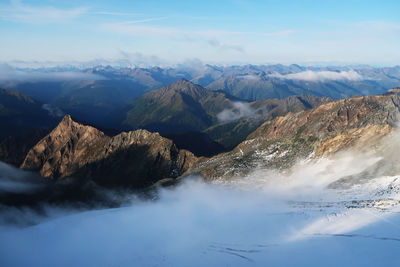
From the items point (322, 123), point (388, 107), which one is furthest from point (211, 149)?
point (388, 107)

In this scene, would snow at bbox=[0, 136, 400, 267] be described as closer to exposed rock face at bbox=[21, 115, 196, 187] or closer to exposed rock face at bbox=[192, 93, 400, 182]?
exposed rock face at bbox=[192, 93, 400, 182]

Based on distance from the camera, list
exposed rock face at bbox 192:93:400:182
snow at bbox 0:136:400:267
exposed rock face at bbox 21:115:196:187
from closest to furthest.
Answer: snow at bbox 0:136:400:267, exposed rock face at bbox 192:93:400:182, exposed rock face at bbox 21:115:196:187

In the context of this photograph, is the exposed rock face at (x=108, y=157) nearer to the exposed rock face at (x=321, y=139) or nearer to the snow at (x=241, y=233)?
the exposed rock face at (x=321, y=139)

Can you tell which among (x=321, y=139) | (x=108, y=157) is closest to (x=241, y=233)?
(x=321, y=139)

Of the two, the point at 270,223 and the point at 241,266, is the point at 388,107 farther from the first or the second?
the point at 241,266

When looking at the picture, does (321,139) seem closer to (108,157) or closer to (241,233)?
(241,233)

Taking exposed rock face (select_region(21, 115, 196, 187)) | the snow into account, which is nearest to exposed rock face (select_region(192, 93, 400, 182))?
exposed rock face (select_region(21, 115, 196, 187))
